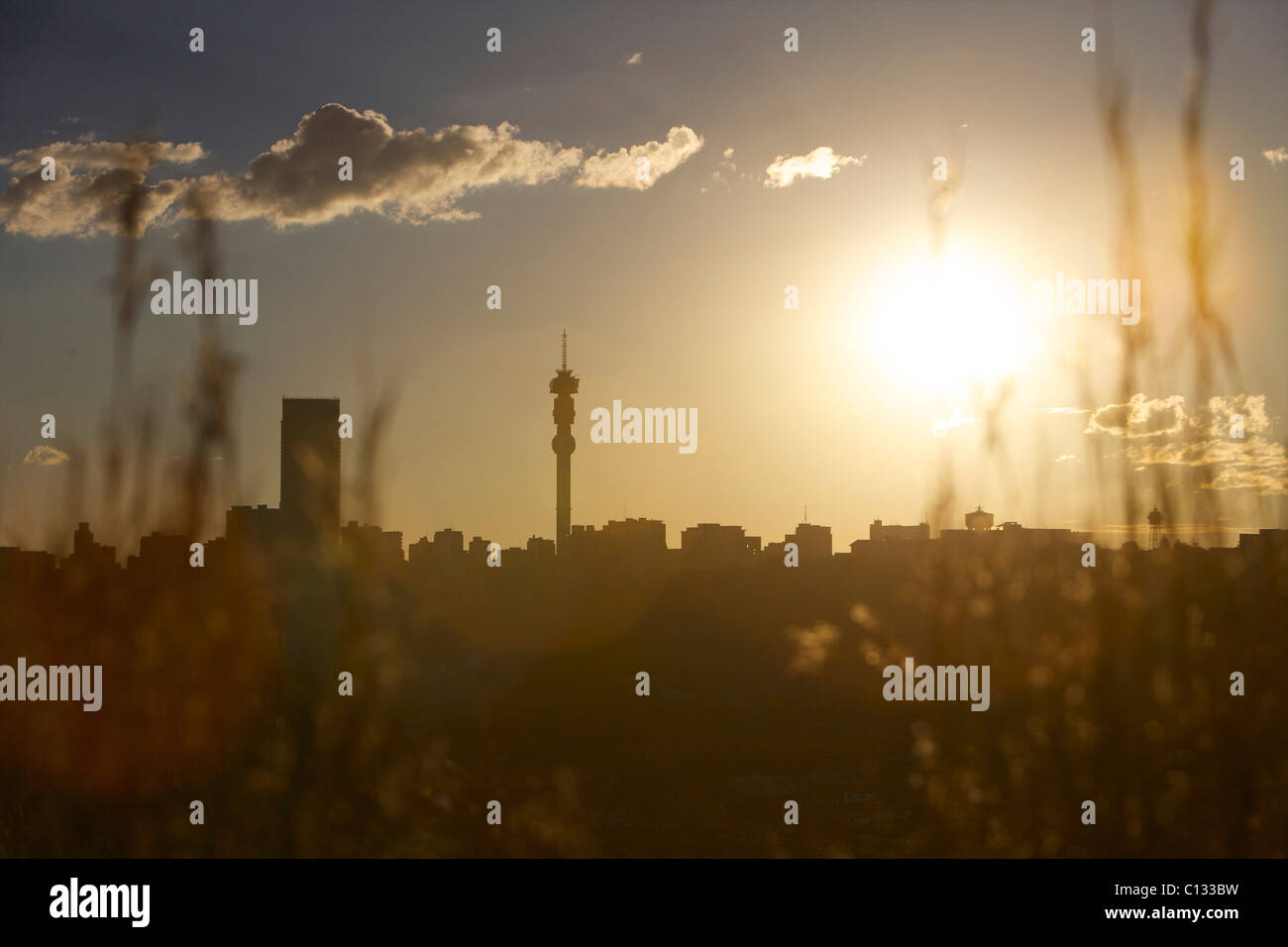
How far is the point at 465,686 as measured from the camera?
803 inches

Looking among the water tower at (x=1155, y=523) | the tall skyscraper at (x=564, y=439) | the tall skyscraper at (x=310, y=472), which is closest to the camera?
the water tower at (x=1155, y=523)

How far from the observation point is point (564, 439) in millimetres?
148750

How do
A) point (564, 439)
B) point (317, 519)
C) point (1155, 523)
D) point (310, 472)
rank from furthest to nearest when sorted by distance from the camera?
point (564, 439)
point (310, 472)
point (317, 519)
point (1155, 523)

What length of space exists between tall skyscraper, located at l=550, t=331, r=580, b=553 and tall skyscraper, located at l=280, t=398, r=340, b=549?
12231 centimetres

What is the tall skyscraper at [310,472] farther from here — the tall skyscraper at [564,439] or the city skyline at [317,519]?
the tall skyscraper at [564,439]

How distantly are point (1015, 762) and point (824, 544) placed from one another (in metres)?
18.8

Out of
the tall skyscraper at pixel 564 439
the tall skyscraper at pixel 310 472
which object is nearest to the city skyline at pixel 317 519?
the tall skyscraper at pixel 310 472

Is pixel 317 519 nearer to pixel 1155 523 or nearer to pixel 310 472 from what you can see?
pixel 310 472

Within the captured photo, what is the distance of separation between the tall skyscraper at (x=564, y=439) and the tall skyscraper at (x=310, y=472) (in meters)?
122

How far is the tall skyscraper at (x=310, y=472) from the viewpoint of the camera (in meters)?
10.8

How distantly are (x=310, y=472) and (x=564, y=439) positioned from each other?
134m

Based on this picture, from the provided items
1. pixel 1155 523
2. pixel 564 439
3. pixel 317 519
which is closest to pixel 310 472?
pixel 317 519

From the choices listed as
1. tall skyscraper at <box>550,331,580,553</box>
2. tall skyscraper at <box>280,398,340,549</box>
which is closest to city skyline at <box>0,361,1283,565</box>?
tall skyscraper at <box>280,398,340,549</box>

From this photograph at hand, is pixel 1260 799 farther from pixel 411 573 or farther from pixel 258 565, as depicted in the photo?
pixel 411 573
